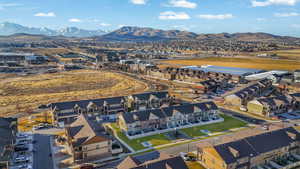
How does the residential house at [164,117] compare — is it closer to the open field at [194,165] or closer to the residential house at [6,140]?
the open field at [194,165]

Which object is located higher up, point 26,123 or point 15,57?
point 15,57

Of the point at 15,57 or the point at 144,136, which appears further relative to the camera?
the point at 15,57

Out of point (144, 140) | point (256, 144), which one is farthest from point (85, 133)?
point (256, 144)

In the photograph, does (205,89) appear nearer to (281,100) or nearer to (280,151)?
(281,100)

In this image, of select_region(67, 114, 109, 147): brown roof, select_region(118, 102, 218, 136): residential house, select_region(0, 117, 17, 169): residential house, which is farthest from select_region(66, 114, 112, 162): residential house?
select_region(0, 117, 17, 169): residential house

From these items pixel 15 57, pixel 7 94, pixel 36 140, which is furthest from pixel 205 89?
pixel 15 57

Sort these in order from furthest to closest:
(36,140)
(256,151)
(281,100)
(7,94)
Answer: (7,94) < (281,100) < (36,140) < (256,151)

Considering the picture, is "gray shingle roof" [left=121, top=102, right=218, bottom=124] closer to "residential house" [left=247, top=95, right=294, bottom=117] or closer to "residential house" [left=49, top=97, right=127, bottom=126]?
"residential house" [left=49, top=97, right=127, bottom=126]
